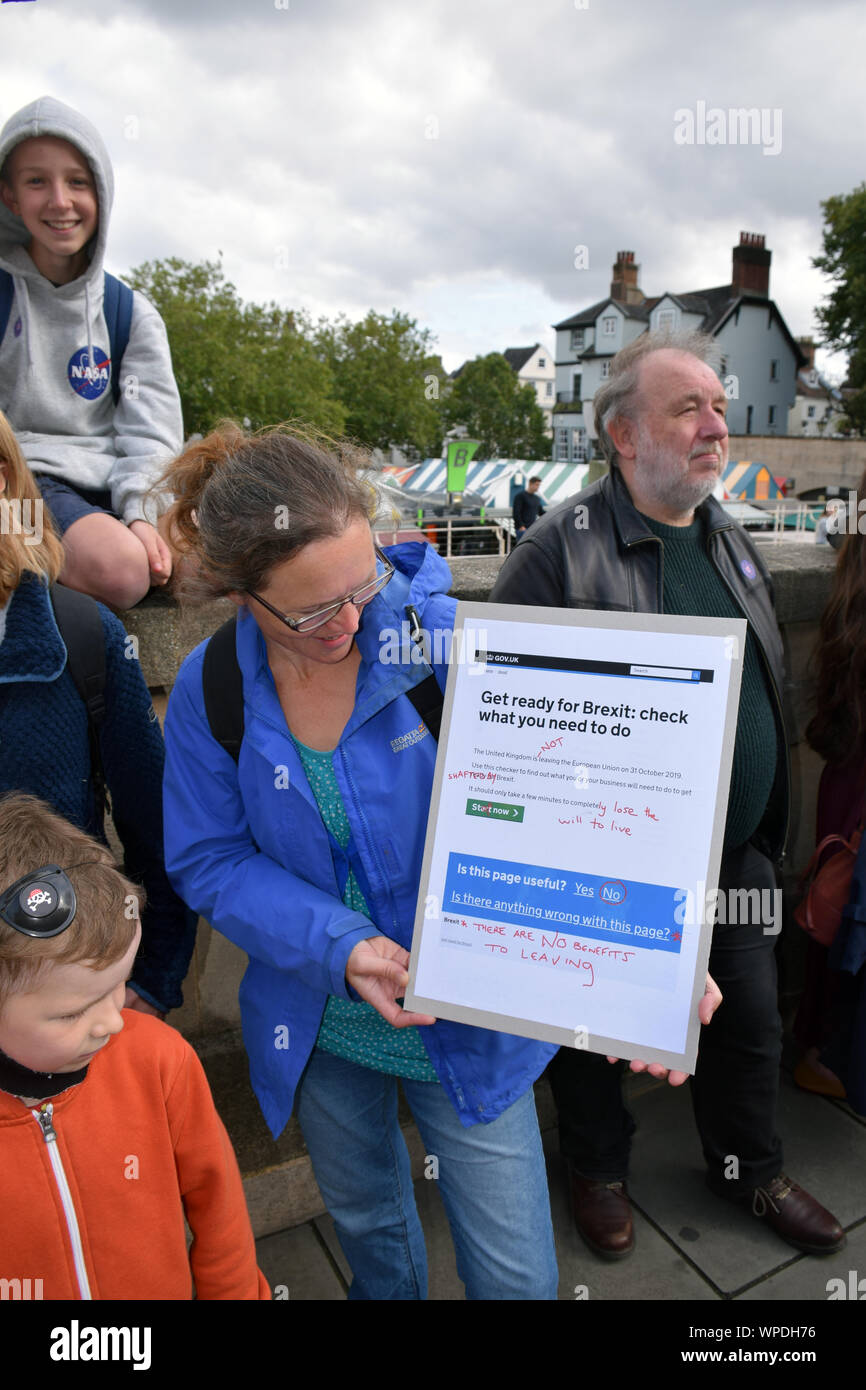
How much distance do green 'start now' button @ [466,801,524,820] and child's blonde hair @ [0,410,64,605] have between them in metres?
0.97

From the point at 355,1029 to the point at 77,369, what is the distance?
1.75 metres

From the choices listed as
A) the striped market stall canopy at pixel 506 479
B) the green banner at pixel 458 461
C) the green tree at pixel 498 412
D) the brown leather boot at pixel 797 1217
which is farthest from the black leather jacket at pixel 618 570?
the green tree at pixel 498 412

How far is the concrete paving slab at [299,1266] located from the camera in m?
2.53

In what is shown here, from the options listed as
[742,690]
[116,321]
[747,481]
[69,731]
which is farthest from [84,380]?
[747,481]

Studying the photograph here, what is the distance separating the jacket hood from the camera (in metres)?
2.05

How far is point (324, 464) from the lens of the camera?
5.70 ft

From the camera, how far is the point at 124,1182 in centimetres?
155

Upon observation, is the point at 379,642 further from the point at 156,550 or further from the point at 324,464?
the point at 156,550

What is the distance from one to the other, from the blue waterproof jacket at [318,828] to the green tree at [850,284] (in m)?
41.2

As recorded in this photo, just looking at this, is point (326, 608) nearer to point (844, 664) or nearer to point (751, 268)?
point (844, 664)

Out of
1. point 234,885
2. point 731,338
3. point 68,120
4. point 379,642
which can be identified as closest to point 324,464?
point 379,642

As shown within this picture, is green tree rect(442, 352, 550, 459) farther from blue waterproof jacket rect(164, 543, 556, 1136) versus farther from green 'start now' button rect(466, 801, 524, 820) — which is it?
green 'start now' button rect(466, 801, 524, 820)

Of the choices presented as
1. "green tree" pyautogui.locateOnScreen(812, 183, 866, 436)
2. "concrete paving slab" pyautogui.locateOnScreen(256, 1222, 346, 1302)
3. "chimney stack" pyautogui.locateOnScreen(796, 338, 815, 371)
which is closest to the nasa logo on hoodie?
"concrete paving slab" pyautogui.locateOnScreen(256, 1222, 346, 1302)

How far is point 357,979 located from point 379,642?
24.8 inches
